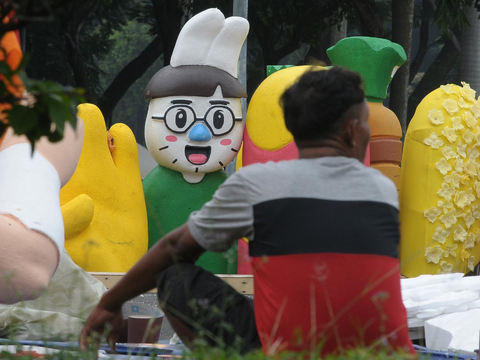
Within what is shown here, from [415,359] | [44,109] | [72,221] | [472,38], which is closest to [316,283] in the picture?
[415,359]

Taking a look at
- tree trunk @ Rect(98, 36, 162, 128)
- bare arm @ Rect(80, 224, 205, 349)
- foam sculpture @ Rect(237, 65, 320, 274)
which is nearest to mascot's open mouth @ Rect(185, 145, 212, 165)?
foam sculpture @ Rect(237, 65, 320, 274)

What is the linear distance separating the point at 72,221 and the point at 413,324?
7.15 ft

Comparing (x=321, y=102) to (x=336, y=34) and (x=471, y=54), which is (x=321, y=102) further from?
(x=336, y=34)

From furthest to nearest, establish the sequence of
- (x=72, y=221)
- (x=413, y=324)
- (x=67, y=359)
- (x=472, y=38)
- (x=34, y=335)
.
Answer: (x=472, y=38) < (x=72, y=221) < (x=413, y=324) < (x=34, y=335) < (x=67, y=359)

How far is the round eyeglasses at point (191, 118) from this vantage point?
4.82m

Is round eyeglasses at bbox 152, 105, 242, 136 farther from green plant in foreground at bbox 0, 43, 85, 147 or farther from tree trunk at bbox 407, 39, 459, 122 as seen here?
tree trunk at bbox 407, 39, 459, 122

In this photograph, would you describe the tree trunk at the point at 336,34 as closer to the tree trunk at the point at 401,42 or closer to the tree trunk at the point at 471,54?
the tree trunk at the point at 401,42

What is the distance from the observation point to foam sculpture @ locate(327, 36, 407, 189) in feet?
16.8

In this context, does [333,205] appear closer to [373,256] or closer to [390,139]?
[373,256]

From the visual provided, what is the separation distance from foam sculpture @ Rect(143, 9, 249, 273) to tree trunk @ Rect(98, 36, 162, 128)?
7825 millimetres

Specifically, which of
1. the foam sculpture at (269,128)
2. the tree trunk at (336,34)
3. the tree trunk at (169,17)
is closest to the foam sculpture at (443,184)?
the foam sculpture at (269,128)

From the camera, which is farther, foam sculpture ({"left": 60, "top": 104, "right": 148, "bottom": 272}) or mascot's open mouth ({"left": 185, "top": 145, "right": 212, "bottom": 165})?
mascot's open mouth ({"left": 185, "top": 145, "right": 212, "bottom": 165})

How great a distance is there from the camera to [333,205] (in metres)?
1.72

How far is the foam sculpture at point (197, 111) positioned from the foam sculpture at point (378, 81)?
0.86 m
